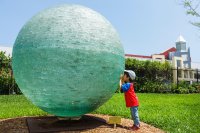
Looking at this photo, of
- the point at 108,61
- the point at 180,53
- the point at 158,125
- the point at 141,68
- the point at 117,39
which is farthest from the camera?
the point at 180,53

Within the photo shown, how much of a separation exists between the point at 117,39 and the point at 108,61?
2.77 ft

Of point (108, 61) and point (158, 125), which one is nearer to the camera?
point (108, 61)

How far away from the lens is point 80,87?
734 centimetres

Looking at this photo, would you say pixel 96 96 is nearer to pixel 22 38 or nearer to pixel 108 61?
pixel 108 61

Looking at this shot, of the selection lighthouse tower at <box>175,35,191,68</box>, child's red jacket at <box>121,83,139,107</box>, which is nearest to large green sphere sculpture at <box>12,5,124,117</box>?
child's red jacket at <box>121,83,139,107</box>

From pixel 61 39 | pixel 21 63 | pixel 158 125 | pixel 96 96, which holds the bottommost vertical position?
pixel 158 125

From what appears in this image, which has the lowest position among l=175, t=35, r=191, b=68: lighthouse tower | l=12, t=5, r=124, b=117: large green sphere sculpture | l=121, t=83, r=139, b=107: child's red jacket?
l=121, t=83, r=139, b=107: child's red jacket

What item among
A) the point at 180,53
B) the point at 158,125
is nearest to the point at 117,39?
the point at 158,125

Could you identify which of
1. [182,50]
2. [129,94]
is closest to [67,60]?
[129,94]

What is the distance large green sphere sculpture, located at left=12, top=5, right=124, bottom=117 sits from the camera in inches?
285

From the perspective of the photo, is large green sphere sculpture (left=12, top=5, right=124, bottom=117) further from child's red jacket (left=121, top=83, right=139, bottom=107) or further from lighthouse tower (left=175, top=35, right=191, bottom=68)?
lighthouse tower (left=175, top=35, right=191, bottom=68)

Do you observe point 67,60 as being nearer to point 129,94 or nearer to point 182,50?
point 129,94

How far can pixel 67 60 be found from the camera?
719 cm

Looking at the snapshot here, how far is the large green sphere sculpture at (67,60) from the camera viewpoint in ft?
23.7
